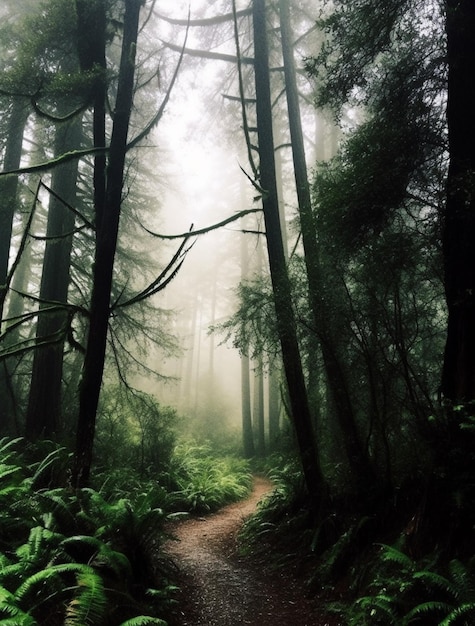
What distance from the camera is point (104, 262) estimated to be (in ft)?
19.9

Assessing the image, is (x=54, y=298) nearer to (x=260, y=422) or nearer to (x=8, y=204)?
(x=8, y=204)

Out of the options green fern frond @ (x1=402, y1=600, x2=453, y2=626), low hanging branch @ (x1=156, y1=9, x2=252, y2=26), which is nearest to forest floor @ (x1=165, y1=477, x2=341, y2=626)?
green fern frond @ (x1=402, y1=600, x2=453, y2=626)

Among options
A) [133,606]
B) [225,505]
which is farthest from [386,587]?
[225,505]

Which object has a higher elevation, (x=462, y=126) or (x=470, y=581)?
(x=462, y=126)

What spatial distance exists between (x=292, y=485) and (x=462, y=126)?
670 centimetres

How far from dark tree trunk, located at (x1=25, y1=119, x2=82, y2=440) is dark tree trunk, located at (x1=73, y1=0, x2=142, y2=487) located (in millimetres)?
2200

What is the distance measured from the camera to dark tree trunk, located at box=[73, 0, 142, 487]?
5723 mm

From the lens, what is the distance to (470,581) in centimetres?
341

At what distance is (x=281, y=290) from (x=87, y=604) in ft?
16.4

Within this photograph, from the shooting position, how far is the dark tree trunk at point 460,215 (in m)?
4.63

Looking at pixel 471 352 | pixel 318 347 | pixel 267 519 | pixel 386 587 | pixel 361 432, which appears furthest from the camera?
pixel 267 519

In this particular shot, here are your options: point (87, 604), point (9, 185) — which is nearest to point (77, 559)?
point (87, 604)

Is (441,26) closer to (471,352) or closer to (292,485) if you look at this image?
(471,352)

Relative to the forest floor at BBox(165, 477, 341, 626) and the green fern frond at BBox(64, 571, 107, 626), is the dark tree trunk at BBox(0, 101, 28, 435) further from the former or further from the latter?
the green fern frond at BBox(64, 571, 107, 626)
